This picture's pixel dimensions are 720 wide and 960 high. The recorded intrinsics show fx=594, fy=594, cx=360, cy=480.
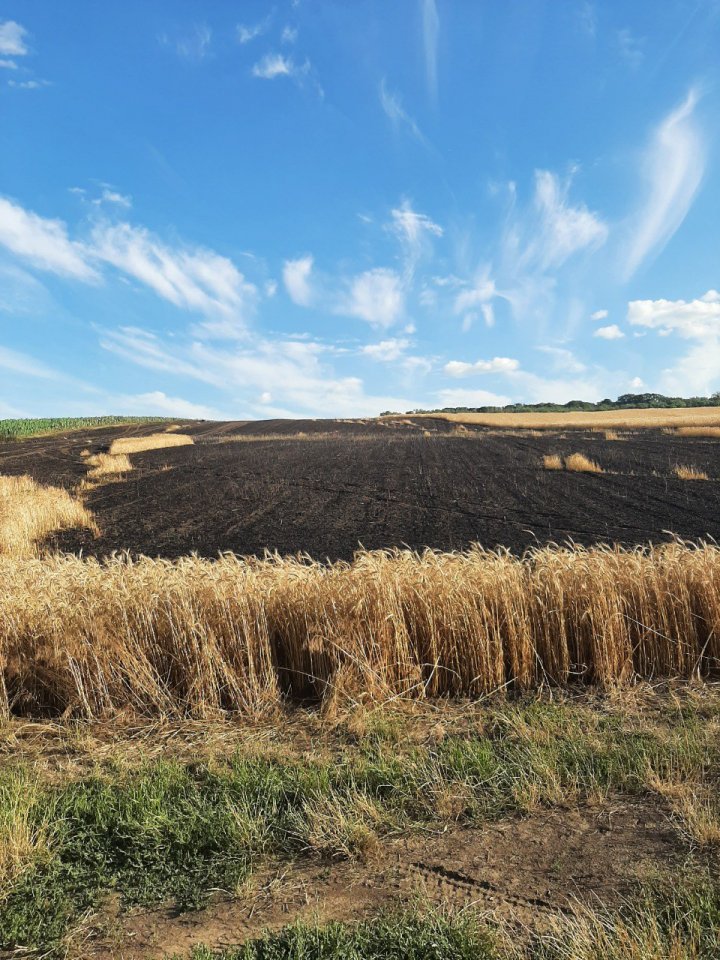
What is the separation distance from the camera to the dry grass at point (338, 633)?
5.23 meters

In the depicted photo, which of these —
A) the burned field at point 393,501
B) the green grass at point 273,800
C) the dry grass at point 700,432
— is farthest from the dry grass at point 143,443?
the dry grass at point 700,432

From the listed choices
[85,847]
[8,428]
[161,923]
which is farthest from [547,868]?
[8,428]

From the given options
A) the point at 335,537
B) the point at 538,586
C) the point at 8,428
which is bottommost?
the point at 335,537

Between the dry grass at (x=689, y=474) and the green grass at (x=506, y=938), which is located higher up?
the green grass at (x=506, y=938)

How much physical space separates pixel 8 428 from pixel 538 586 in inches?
3233

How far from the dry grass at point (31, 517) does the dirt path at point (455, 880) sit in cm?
1084

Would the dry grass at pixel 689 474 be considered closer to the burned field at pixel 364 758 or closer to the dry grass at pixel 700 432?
the burned field at pixel 364 758

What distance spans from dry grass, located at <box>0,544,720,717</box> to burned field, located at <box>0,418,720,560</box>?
4.15m

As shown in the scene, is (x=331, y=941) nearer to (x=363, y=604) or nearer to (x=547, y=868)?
(x=547, y=868)

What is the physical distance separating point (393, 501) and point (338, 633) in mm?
13637

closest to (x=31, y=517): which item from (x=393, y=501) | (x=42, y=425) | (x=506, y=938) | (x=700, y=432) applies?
(x=393, y=501)

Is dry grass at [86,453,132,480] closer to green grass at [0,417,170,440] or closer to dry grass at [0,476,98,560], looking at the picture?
dry grass at [0,476,98,560]

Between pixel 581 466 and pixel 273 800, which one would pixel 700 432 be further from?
pixel 273 800

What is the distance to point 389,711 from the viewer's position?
4.95 metres
